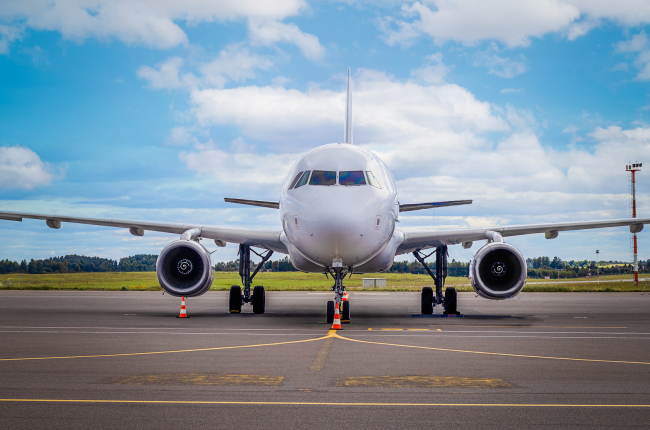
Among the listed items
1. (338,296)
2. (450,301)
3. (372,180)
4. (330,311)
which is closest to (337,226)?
(372,180)

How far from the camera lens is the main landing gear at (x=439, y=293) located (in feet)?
62.0

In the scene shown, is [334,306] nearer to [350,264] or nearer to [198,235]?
[350,264]

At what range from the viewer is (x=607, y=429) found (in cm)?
493

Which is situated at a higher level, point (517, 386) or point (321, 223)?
point (321, 223)

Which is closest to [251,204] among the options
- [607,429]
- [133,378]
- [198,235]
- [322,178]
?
[198,235]

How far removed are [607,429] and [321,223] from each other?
27.3ft

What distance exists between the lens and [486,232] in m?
18.3

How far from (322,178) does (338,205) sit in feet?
3.95

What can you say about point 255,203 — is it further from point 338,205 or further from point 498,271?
point 498,271

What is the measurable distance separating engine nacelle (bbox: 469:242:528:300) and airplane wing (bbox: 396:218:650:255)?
42.3 inches

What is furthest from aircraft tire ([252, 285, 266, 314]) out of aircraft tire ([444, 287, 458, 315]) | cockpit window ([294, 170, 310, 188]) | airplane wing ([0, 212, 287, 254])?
cockpit window ([294, 170, 310, 188])

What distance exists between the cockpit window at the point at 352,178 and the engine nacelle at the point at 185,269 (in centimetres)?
547

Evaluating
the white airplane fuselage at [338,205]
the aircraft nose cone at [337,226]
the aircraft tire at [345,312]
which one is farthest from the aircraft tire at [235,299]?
the aircraft nose cone at [337,226]

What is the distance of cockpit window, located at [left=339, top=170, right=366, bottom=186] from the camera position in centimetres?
1362
